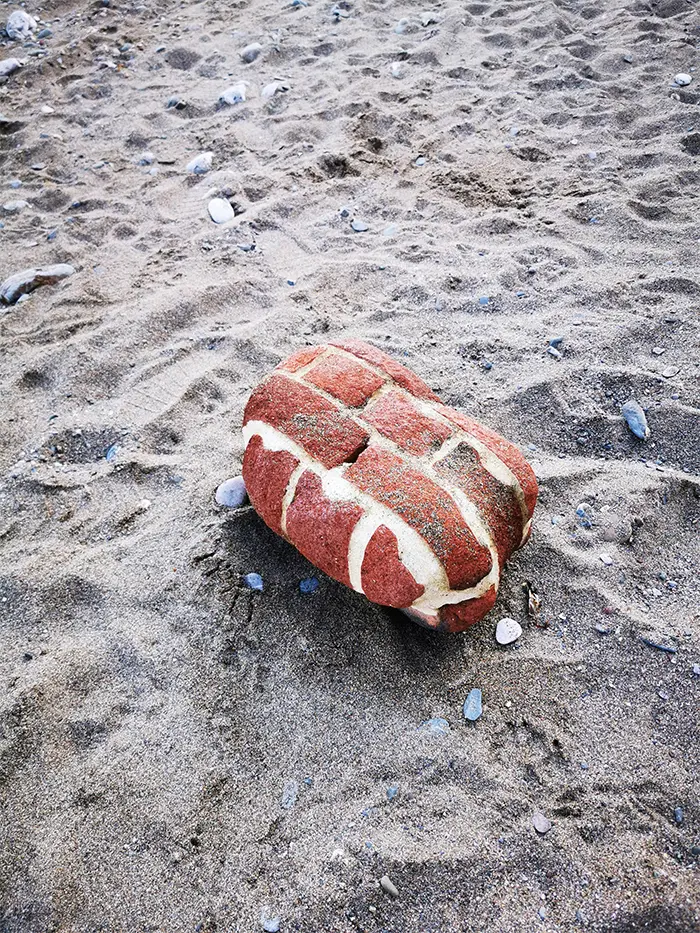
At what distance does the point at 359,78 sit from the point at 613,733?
4.36 m

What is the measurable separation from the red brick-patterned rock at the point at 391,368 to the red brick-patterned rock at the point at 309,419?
0.24 m

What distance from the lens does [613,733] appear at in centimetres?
163

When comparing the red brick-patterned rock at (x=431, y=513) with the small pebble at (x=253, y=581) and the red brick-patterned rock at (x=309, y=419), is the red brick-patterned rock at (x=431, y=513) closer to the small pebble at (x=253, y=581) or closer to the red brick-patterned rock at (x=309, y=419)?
the red brick-patterned rock at (x=309, y=419)

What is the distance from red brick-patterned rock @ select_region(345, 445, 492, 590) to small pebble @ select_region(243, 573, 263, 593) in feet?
1.62

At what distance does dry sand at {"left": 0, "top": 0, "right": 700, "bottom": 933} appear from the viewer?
1479 millimetres

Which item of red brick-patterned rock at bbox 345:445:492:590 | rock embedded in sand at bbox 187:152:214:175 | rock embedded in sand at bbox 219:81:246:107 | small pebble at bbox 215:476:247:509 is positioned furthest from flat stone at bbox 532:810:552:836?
rock embedded in sand at bbox 219:81:246:107

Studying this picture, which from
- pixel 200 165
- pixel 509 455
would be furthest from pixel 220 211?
pixel 509 455

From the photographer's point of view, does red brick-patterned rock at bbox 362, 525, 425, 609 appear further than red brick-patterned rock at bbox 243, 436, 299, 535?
No

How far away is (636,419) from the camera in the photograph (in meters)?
2.30

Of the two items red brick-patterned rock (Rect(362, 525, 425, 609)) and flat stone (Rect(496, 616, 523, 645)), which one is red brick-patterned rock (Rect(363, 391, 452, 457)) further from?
flat stone (Rect(496, 616, 523, 645))

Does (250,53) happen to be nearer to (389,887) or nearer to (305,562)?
(305,562)

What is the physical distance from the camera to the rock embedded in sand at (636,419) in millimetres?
2271

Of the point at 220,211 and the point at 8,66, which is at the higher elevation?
the point at 8,66

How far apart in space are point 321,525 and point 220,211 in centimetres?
247
